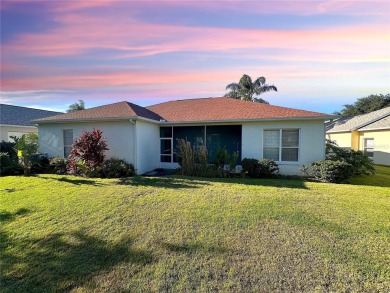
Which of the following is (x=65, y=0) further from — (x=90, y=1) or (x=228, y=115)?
(x=228, y=115)

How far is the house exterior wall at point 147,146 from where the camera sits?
1182cm

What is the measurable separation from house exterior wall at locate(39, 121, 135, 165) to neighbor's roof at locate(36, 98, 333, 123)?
1.63 ft

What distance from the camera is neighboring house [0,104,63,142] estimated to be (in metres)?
19.5

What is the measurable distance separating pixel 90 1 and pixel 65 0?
0.70 metres

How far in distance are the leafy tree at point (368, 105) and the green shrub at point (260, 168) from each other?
1351 inches

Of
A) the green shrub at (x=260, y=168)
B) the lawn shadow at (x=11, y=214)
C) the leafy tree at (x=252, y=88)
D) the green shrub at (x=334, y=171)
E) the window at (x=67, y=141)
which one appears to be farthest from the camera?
the leafy tree at (x=252, y=88)

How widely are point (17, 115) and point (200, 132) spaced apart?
19506mm

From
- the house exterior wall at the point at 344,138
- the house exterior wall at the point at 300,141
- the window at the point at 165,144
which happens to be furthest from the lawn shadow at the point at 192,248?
the house exterior wall at the point at 344,138

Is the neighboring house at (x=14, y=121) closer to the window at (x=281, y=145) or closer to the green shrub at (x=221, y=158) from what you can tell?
the green shrub at (x=221, y=158)

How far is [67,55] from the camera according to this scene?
9.32 metres

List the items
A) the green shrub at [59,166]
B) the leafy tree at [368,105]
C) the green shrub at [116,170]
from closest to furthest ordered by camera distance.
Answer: the green shrub at [116,170] → the green shrub at [59,166] → the leafy tree at [368,105]

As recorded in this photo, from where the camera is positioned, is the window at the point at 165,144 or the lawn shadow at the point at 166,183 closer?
the lawn shadow at the point at 166,183

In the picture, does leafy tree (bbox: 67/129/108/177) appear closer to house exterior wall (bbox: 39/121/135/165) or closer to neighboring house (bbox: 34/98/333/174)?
house exterior wall (bbox: 39/121/135/165)

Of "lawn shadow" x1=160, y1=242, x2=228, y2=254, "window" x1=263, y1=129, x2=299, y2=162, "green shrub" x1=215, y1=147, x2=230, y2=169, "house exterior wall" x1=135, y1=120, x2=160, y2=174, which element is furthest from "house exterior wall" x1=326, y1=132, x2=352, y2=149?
"lawn shadow" x1=160, y1=242, x2=228, y2=254
